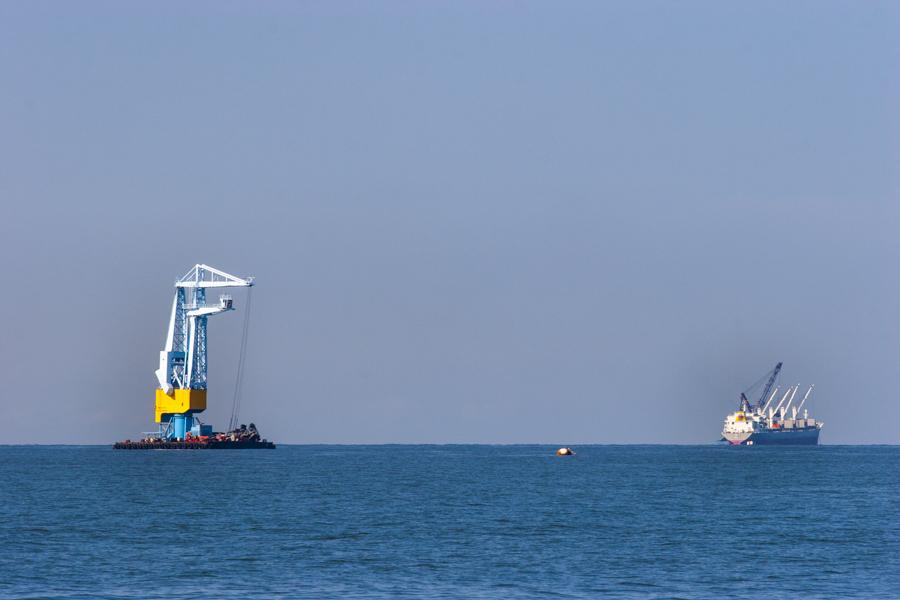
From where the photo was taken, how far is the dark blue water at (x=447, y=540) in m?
56.4

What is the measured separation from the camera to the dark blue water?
56406mm

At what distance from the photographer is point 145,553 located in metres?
67.8

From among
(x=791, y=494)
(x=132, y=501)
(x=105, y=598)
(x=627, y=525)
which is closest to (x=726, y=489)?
(x=791, y=494)

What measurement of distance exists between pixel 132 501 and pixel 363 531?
1249 inches

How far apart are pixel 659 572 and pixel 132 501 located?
2189 inches

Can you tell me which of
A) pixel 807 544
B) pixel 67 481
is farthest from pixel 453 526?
pixel 67 481

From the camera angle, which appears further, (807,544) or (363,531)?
(363,531)

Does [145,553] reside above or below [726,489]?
below

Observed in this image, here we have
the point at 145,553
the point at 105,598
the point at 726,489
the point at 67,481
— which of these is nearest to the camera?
the point at 105,598

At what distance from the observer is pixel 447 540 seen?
74.7 meters

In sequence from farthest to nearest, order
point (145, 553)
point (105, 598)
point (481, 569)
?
1. point (145, 553)
2. point (481, 569)
3. point (105, 598)

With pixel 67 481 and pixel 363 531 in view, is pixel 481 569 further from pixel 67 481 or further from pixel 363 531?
pixel 67 481

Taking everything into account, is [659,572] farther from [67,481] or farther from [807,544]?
[67,481]

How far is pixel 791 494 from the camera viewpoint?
118188 millimetres
